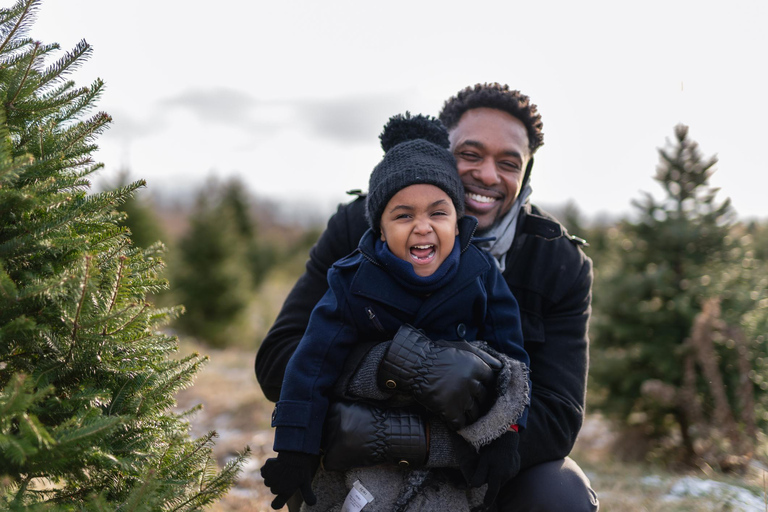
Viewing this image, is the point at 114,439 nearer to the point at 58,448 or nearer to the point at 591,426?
the point at 58,448

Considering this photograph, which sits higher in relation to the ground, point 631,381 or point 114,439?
point 114,439

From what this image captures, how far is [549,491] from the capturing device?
220cm

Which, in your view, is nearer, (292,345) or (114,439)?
(114,439)

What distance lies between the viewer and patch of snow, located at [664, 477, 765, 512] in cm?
339

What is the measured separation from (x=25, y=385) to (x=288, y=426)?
2.91 ft

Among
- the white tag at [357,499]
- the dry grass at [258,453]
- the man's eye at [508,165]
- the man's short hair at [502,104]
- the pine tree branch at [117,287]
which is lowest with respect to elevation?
the dry grass at [258,453]

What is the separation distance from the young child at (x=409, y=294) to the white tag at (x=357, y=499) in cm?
14

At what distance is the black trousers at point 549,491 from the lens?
217cm

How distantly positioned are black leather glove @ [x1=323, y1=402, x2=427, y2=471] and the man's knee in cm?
47

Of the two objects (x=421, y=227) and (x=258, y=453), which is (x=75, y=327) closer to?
(x=421, y=227)

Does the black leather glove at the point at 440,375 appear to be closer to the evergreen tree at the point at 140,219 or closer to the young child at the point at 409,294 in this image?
the young child at the point at 409,294

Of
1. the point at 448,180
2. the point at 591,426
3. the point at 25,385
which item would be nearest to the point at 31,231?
the point at 25,385

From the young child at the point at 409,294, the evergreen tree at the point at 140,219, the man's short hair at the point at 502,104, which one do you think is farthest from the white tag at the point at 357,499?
the evergreen tree at the point at 140,219

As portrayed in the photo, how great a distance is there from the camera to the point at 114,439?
5.72 feet
